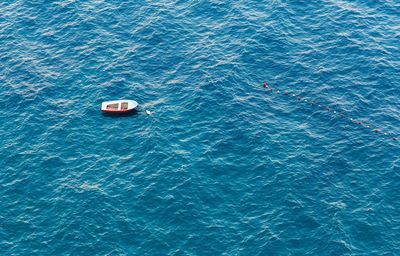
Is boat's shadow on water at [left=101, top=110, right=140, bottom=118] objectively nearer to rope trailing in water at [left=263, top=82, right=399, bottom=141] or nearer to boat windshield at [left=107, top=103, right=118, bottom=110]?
boat windshield at [left=107, top=103, right=118, bottom=110]

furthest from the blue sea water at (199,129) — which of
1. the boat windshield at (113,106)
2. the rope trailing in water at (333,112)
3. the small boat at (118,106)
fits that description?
the boat windshield at (113,106)

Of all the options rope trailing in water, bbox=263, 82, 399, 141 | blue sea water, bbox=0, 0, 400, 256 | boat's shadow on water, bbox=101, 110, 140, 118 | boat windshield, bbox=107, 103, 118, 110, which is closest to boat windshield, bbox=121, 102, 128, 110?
boat windshield, bbox=107, 103, 118, 110

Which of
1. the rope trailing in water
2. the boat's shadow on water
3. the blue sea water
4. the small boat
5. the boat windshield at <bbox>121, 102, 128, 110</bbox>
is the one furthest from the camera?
the boat's shadow on water

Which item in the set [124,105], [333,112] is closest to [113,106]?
[124,105]

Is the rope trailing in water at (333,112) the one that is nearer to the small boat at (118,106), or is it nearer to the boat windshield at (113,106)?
the small boat at (118,106)

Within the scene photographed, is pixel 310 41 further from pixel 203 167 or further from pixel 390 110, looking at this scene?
pixel 203 167

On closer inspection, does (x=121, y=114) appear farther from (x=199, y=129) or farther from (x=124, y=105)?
(x=199, y=129)
